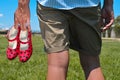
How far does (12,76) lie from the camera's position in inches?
217

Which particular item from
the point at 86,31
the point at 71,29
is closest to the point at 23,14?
the point at 71,29

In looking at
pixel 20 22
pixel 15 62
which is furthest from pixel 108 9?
pixel 15 62

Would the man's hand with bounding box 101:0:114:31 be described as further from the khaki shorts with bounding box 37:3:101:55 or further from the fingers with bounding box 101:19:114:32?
the khaki shorts with bounding box 37:3:101:55

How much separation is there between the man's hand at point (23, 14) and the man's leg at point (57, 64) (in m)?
0.29

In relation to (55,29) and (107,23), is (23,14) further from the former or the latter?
(107,23)

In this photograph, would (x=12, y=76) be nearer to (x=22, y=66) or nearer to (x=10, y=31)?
(x=22, y=66)

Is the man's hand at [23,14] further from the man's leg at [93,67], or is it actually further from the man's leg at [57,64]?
the man's leg at [93,67]

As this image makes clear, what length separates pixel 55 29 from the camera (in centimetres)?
288

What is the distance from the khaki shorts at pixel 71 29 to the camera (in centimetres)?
289

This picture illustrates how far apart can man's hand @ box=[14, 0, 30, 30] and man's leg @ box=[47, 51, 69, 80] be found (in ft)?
0.95

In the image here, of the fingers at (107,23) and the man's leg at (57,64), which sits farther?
the fingers at (107,23)

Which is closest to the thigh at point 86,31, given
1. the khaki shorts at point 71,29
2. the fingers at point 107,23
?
the khaki shorts at point 71,29

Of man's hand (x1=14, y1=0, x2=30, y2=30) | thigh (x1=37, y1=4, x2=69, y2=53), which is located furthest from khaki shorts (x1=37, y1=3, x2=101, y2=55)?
man's hand (x1=14, y1=0, x2=30, y2=30)

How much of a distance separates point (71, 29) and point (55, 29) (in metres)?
0.16
